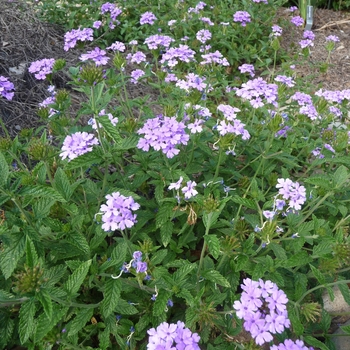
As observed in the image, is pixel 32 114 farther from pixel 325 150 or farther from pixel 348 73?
pixel 348 73

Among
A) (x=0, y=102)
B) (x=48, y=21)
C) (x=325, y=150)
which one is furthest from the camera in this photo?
(x=48, y=21)

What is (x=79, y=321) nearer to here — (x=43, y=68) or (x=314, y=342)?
(x=314, y=342)

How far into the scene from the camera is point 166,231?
218 centimetres

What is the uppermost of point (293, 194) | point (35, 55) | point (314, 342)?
point (293, 194)

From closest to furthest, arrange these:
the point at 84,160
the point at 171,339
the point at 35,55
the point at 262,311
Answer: the point at 171,339
the point at 262,311
the point at 84,160
the point at 35,55

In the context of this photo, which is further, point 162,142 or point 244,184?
point 244,184

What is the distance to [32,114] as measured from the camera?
141 inches

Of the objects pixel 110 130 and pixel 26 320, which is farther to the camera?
pixel 110 130

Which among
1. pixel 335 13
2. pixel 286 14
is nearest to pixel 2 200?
pixel 286 14

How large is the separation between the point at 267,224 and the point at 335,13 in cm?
600

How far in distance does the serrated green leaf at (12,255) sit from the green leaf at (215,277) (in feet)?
2.78

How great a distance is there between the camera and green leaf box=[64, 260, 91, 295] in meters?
1.63

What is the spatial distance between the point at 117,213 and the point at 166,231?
21.8 inches

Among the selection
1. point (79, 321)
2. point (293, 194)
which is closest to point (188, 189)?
point (293, 194)
